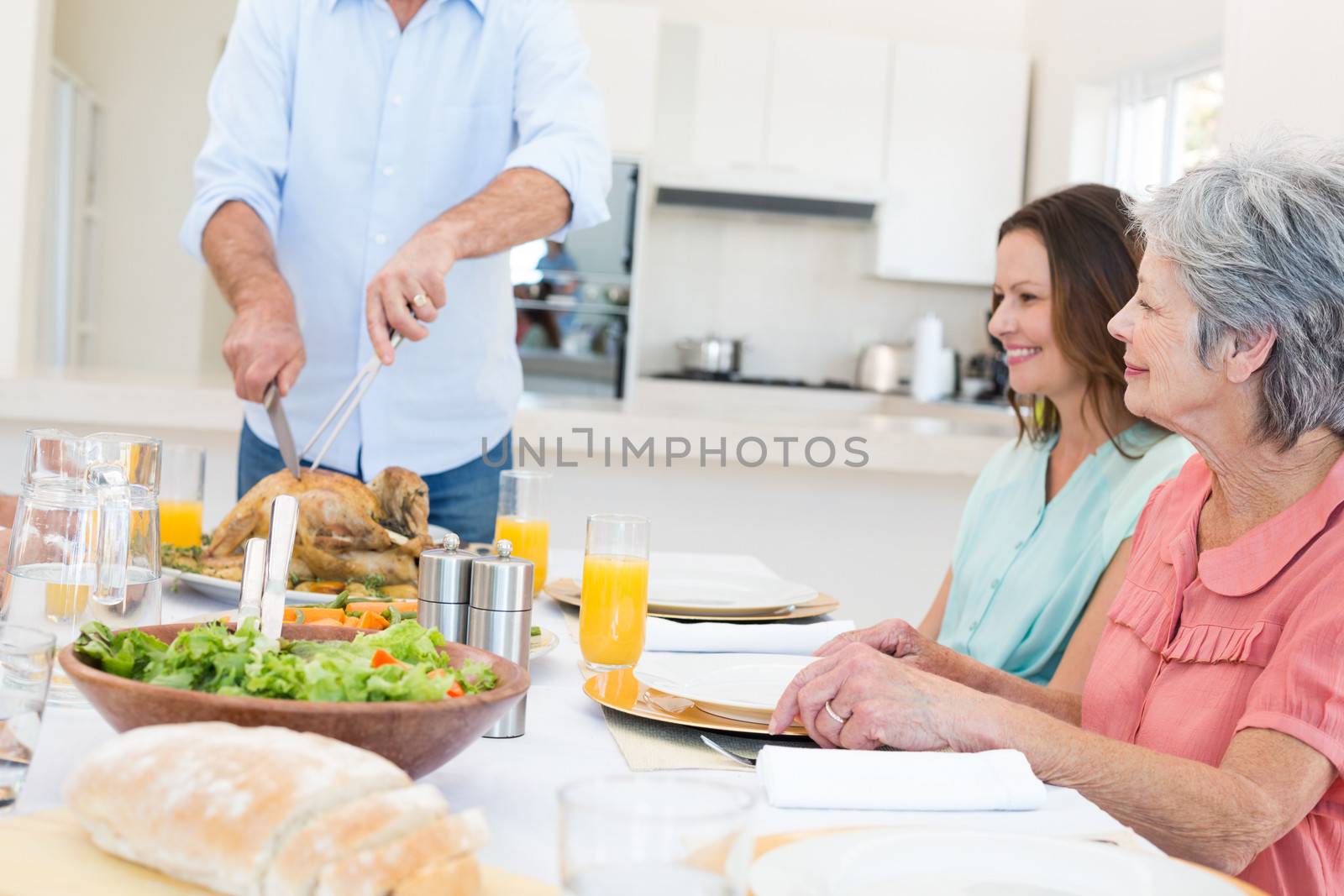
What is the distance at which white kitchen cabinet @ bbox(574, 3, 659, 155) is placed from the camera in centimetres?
528

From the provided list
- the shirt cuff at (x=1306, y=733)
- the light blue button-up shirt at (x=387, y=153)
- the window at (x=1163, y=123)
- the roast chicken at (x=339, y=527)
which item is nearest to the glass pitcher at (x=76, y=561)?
the roast chicken at (x=339, y=527)

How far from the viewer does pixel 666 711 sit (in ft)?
3.50

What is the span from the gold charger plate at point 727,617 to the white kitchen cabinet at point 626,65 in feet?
12.7

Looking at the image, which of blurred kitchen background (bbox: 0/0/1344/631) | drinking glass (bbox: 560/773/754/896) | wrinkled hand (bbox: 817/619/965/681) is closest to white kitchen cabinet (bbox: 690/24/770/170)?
blurred kitchen background (bbox: 0/0/1344/631)

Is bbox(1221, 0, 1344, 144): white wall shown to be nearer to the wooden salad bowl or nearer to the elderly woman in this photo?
the elderly woman

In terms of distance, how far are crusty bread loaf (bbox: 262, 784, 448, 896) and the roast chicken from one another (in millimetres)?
883

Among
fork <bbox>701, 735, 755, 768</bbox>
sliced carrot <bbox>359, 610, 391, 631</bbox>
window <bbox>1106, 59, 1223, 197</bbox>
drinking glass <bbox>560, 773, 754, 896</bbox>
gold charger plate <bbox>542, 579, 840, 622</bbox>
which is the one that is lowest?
gold charger plate <bbox>542, 579, 840, 622</bbox>

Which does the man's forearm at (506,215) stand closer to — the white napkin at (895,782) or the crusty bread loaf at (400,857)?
the white napkin at (895,782)

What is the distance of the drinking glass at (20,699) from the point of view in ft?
2.35

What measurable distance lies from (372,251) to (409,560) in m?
0.74

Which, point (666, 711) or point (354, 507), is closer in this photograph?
point (666, 711)

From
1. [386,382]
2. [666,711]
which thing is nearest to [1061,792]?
[666,711]

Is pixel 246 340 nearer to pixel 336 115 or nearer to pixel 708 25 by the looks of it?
pixel 336 115

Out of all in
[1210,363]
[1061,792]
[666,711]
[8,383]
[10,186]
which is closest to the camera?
[1061,792]
